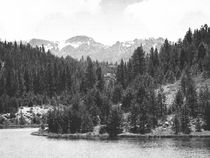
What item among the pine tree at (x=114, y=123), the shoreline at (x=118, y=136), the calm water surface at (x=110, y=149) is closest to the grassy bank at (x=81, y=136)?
the shoreline at (x=118, y=136)

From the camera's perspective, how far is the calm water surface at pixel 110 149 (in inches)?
3693

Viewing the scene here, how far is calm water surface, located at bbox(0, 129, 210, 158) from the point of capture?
93812 mm

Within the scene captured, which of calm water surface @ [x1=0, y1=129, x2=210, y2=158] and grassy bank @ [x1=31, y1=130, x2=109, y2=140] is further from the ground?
grassy bank @ [x1=31, y1=130, x2=109, y2=140]

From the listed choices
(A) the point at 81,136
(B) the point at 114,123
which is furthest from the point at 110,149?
(A) the point at 81,136

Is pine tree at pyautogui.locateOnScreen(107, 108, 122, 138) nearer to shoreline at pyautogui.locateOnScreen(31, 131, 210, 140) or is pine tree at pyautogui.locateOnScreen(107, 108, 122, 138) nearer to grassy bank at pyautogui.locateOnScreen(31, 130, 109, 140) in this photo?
shoreline at pyautogui.locateOnScreen(31, 131, 210, 140)

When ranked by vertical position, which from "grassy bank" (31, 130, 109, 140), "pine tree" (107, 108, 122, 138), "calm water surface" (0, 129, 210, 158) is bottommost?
"calm water surface" (0, 129, 210, 158)

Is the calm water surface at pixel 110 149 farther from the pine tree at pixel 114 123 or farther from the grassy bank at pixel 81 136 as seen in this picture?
the grassy bank at pixel 81 136

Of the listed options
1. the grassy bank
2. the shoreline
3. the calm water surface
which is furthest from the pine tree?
the calm water surface

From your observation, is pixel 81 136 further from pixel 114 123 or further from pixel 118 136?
pixel 118 136

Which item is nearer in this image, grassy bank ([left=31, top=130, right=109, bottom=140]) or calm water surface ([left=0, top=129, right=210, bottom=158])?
calm water surface ([left=0, top=129, right=210, bottom=158])

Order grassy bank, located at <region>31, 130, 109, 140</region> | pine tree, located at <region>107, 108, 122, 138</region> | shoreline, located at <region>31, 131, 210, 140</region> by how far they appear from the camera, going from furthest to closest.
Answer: pine tree, located at <region>107, 108, 122, 138</region> → grassy bank, located at <region>31, 130, 109, 140</region> → shoreline, located at <region>31, 131, 210, 140</region>

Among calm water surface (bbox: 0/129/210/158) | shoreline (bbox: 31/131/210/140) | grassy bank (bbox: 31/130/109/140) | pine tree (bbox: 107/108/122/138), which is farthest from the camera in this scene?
pine tree (bbox: 107/108/122/138)

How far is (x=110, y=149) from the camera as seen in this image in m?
104

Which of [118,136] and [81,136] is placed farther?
[81,136]
